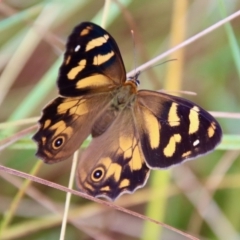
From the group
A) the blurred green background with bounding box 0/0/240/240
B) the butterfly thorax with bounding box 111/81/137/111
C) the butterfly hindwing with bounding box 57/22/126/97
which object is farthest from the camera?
the blurred green background with bounding box 0/0/240/240

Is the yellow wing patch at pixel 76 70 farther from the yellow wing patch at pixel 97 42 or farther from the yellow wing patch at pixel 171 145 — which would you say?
the yellow wing patch at pixel 171 145

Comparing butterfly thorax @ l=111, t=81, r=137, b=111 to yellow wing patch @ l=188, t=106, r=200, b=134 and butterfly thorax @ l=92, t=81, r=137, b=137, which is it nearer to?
butterfly thorax @ l=92, t=81, r=137, b=137

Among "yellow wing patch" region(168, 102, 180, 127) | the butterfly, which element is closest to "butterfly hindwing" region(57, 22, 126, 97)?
the butterfly

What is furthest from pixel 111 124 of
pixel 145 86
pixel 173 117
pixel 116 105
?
pixel 145 86

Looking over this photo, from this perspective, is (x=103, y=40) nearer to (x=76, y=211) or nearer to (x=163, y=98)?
(x=163, y=98)

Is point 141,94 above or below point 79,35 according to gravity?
below

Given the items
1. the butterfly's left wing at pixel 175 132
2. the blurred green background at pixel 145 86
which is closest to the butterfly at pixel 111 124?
the butterfly's left wing at pixel 175 132

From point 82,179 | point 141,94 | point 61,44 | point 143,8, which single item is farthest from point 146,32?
point 82,179
